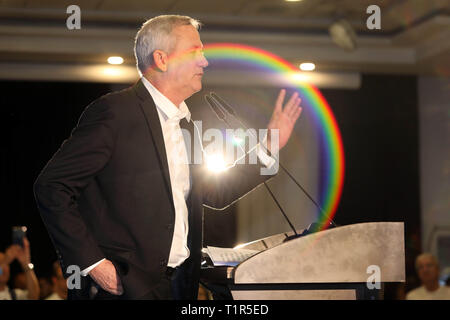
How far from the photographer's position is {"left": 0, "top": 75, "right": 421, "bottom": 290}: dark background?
6.70 m

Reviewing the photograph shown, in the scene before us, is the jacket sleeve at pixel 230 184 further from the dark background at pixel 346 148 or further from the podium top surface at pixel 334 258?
the dark background at pixel 346 148

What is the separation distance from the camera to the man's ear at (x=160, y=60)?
1.97 m

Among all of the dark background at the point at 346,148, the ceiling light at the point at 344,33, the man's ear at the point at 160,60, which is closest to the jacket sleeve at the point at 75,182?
the man's ear at the point at 160,60

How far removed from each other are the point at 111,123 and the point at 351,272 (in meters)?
0.68

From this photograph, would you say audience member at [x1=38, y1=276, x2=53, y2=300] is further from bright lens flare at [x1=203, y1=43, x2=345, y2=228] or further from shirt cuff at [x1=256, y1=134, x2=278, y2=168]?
shirt cuff at [x1=256, y1=134, x2=278, y2=168]

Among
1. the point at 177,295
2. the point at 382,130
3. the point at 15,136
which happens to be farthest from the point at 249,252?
the point at 382,130

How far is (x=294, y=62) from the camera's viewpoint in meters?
6.77

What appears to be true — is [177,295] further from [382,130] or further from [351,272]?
[382,130]

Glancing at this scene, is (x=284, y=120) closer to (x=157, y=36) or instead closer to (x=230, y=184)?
(x=230, y=184)

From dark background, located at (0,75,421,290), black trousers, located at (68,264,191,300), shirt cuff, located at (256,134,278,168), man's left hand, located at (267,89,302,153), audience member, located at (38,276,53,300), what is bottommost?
audience member, located at (38,276,53,300)

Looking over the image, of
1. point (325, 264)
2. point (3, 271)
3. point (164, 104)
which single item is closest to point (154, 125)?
point (164, 104)

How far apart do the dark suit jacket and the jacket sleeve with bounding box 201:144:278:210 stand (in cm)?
23

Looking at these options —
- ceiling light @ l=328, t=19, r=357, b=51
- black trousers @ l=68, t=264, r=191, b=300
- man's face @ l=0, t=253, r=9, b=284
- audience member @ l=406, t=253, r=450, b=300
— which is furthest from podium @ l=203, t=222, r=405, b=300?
ceiling light @ l=328, t=19, r=357, b=51

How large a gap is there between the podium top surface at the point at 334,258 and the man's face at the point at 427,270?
12.7 ft
